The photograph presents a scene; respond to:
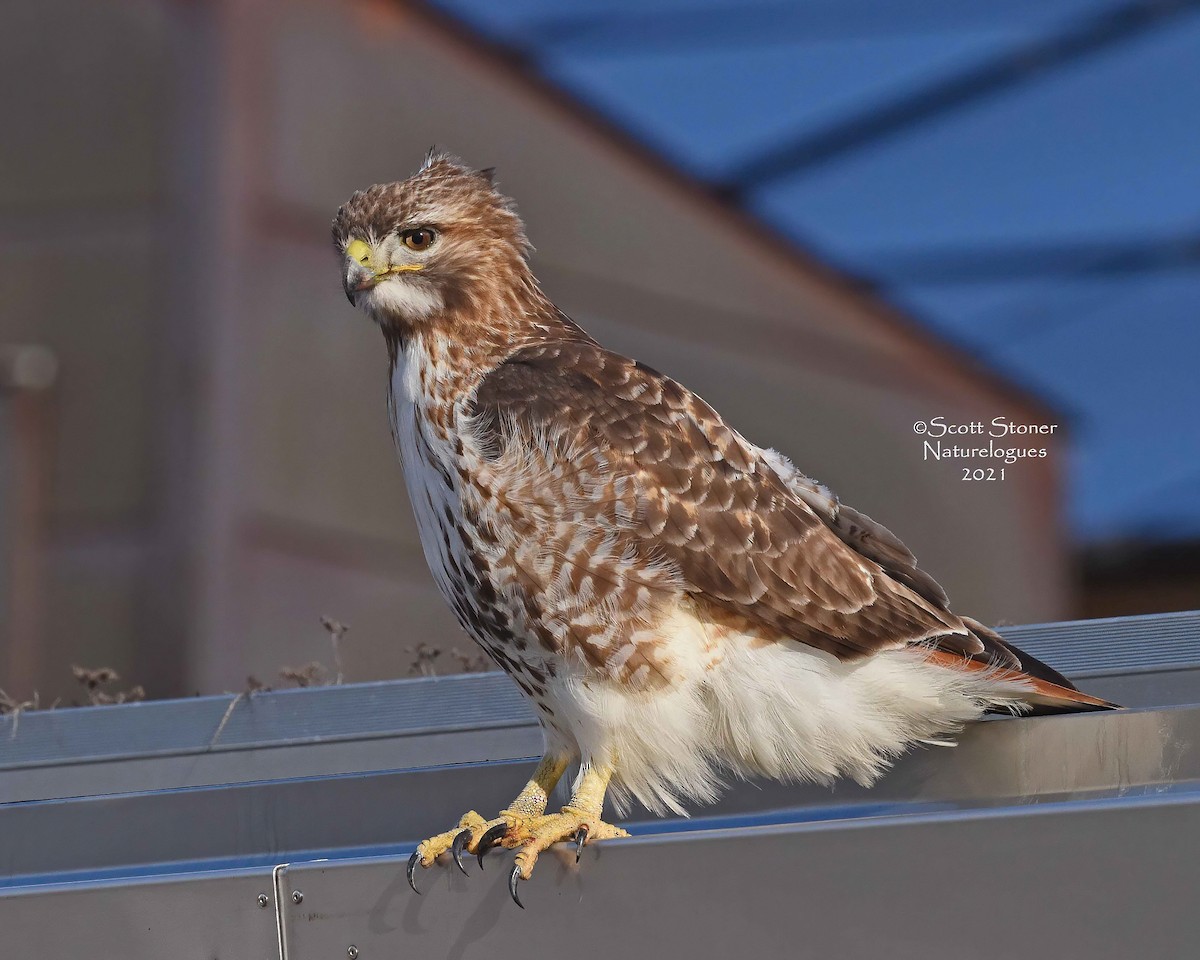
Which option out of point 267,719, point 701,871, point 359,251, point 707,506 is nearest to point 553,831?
point 701,871

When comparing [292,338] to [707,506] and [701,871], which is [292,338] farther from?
[701,871]

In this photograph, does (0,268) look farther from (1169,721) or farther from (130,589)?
(1169,721)

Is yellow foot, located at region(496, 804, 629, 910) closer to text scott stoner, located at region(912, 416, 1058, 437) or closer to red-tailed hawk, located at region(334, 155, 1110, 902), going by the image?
red-tailed hawk, located at region(334, 155, 1110, 902)

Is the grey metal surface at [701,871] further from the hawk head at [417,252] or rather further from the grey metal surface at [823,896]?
the hawk head at [417,252]

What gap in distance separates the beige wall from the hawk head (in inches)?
149

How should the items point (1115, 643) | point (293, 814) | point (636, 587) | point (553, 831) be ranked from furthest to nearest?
1. point (1115, 643)
2. point (293, 814)
3. point (636, 587)
4. point (553, 831)

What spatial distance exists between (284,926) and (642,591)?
739 millimetres

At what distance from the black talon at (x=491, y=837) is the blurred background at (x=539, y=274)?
4058 millimetres

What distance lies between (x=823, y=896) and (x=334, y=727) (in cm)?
129

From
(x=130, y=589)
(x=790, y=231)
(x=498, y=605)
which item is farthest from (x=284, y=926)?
(x=790, y=231)

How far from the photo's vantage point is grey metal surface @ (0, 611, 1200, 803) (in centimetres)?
286

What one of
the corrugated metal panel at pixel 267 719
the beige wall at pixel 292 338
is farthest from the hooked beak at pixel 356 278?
the beige wall at pixel 292 338

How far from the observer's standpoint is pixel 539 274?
26.0 ft

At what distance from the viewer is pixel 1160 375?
988cm
